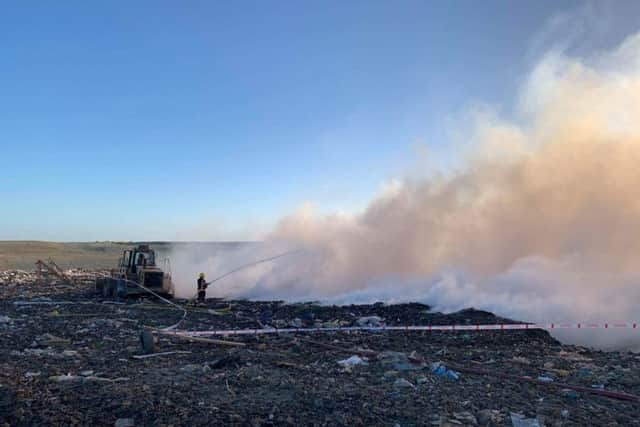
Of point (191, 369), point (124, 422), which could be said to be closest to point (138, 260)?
point (191, 369)

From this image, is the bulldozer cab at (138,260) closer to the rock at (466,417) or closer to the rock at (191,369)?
the rock at (191,369)

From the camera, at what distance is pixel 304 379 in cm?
796

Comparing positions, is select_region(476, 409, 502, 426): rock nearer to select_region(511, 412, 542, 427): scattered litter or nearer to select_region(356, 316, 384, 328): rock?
select_region(511, 412, 542, 427): scattered litter

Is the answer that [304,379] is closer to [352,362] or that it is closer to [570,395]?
[352,362]

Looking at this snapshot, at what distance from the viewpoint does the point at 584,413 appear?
6.50 m

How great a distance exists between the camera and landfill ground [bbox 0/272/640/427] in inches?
242

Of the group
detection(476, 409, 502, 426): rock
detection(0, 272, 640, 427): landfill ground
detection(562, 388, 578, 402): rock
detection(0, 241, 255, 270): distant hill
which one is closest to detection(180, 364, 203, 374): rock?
detection(0, 272, 640, 427): landfill ground

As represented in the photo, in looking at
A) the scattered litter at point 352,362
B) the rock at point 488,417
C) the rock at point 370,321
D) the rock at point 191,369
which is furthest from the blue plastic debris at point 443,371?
the rock at point 370,321

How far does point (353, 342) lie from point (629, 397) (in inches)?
231

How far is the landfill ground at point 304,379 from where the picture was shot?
6.14m

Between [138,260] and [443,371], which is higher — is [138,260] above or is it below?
above

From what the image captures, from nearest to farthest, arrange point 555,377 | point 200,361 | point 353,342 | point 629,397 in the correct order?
point 629,397
point 555,377
point 200,361
point 353,342

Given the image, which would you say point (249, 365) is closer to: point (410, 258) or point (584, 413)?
point (584, 413)

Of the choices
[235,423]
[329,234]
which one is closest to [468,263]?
[329,234]
